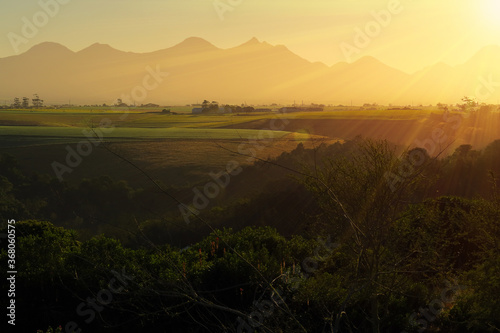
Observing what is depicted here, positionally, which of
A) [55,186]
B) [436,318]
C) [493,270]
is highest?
[493,270]

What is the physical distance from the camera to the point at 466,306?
844 cm

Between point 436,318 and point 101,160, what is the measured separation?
49.0 m

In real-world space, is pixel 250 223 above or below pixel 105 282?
below

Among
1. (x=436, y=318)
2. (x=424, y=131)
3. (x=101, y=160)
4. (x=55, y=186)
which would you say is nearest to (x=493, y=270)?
(x=436, y=318)

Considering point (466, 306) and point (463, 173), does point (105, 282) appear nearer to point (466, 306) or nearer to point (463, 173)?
point (466, 306)

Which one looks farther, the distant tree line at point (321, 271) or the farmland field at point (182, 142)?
the farmland field at point (182, 142)

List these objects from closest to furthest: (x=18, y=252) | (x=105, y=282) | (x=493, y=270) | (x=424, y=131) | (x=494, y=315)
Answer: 1. (x=494, y=315)
2. (x=493, y=270)
3. (x=105, y=282)
4. (x=18, y=252)
5. (x=424, y=131)

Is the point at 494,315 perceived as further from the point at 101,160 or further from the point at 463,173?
the point at 101,160

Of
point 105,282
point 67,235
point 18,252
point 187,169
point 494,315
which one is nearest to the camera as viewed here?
point 494,315

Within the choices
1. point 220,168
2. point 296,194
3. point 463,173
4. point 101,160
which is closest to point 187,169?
point 220,168

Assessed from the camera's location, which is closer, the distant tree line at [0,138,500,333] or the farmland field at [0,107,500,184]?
the distant tree line at [0,138,500,333]

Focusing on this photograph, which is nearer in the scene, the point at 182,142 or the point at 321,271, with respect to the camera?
the point at 321,271

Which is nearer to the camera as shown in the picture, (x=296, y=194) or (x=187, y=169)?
(x=296, y=194)

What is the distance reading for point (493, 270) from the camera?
8195 mm
